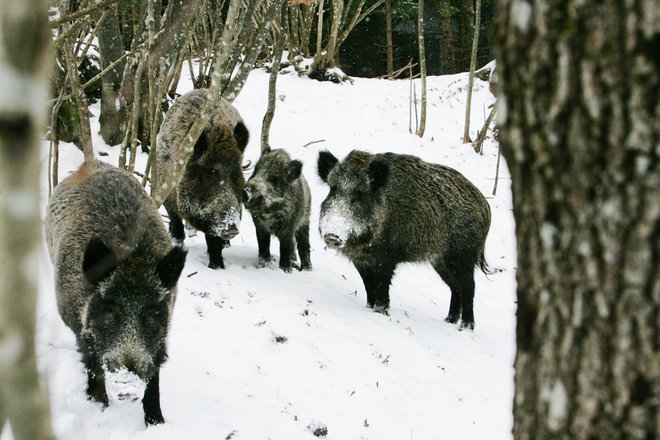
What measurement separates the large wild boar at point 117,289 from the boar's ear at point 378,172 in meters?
3.06

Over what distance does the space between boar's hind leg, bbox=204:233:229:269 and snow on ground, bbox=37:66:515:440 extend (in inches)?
6.6

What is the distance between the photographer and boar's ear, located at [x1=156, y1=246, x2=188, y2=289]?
3.99m

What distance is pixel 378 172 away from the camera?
7305 millimetres

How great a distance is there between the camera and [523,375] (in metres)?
1.78

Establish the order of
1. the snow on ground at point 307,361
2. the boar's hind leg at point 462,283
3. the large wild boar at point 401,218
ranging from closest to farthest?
the snow on ground at point 307,361, the large wild boar at point 401,218, the boar's hind leg at point 462,283

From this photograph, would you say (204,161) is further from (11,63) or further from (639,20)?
(11,63)

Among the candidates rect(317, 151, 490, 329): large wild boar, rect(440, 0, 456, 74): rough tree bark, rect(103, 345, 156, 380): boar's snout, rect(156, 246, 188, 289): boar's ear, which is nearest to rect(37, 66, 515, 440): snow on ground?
rect(103, 345, 156, 380): boar's snout

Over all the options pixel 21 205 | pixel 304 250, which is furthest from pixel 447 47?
pixel 21 205

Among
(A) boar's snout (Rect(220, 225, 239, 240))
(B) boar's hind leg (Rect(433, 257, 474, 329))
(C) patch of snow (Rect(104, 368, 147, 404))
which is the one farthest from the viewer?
(B) boar's hind leg (Rect(433, 257, 474, 329))

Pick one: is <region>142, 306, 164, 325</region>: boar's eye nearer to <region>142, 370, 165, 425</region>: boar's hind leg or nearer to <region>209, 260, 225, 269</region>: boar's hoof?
<region>142, 370, 165, 425</region>: boar's hind leg

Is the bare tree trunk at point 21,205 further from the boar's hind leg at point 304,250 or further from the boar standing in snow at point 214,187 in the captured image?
the boar's hind leg at point 304,250

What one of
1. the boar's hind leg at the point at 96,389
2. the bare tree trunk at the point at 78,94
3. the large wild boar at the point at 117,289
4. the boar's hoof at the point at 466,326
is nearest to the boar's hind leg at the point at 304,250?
the boar's hoof at the point at 466,326

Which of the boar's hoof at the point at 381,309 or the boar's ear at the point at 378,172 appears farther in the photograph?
the boar's hoof at the point at 381,309

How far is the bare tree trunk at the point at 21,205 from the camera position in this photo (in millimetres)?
674
